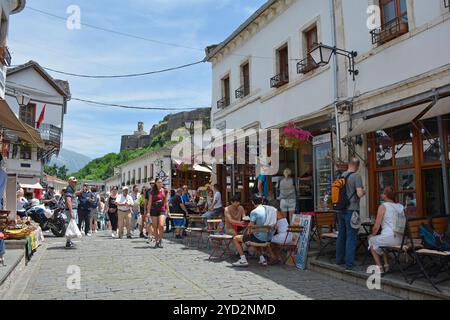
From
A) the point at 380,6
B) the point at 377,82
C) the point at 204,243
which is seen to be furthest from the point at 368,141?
the point at 204,243

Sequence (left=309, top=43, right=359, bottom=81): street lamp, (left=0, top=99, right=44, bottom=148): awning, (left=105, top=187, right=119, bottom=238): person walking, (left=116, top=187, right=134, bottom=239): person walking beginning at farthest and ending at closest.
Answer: (left=105, top=187, right=119, bottom=238): person walking < (left=116, top=187, right=134, bottom=239): person walking < (left=309, top=43, right=359, bottom=81): street lamp < (left=0, top=99, right=44, bottom=148): awning

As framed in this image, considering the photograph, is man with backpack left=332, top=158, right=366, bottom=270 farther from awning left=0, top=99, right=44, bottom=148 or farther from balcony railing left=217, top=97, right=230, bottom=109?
balcony railing left=217, top=97, right=230, bottom=109

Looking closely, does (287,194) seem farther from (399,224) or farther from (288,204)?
(399,224)

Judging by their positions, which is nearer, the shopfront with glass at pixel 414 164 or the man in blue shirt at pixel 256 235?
the shopfront with glass at pixel 414 164

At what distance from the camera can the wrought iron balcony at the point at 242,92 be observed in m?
14.7

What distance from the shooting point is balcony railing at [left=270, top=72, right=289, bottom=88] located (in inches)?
476

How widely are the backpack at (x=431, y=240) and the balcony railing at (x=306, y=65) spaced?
5.98m

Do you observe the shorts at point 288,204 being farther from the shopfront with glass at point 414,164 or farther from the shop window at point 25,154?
the shop window at point 25,154

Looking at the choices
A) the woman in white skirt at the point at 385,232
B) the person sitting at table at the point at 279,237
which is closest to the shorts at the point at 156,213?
the person sitting at table at the point at 279,237

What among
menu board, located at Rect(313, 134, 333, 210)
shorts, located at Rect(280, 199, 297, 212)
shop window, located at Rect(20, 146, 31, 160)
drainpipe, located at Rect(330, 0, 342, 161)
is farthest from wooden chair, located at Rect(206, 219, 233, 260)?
shop window, located at Rect(20, 146, 31, 160)

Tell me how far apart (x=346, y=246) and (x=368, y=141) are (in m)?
3.28

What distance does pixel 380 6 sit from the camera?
8.78m

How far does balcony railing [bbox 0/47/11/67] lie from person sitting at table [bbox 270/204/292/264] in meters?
8.72
